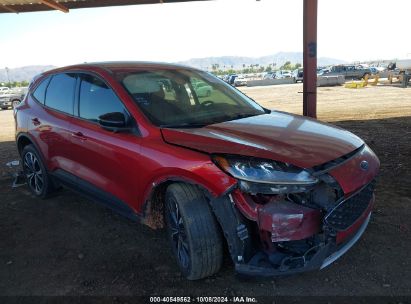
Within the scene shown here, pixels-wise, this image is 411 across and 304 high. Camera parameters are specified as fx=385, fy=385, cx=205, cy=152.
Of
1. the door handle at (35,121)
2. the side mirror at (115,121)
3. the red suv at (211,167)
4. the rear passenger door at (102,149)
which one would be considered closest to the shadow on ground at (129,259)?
the red suv at (211,167)

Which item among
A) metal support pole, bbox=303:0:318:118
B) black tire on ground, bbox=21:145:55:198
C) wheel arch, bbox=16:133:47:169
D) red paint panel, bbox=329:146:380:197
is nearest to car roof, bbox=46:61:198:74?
wheel arch, bbox=16:133:47:169

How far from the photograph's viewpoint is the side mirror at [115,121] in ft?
11.2

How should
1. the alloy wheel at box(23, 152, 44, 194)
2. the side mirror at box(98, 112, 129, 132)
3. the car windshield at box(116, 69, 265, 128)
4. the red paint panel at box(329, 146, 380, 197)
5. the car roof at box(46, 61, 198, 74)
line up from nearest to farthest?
1. the red paint panel at box(329, 146, 380, 197)
2. the side mirror at box(98, 112, 129, 132)
3. the car windshield at box(116, 69, 265, 128)
4. the car roof at box(46, 61, 198, 74)
5. the alloy wheel at box(23, 152, 44, 194)

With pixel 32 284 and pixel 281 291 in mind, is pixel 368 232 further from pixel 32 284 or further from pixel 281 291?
pixel 32 284

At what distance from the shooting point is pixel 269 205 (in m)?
2.67

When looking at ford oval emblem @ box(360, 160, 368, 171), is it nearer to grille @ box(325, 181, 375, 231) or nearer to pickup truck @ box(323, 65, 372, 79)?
grille @ box(325, 181, 375, 231)

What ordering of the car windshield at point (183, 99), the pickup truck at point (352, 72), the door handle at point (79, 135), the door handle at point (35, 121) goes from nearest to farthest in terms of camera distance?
the car windshield at point (183, 99), the door handle at point (79, 135), the door handle at point (35, 121), the pickup truck at point (352, 72)

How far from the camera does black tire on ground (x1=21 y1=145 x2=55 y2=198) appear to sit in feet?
16.8

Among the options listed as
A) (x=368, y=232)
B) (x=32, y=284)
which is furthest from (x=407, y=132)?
(x=32, y=284)

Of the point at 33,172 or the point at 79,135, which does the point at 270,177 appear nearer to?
the point at 79,135

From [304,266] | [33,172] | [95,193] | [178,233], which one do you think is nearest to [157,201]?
[178,233]

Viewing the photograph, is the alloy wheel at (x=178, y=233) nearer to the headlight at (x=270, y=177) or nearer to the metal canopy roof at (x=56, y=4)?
the headlight at (x=270, y=177)

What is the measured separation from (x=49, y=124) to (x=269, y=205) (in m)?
3.15

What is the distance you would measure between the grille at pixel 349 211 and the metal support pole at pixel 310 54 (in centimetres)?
594
